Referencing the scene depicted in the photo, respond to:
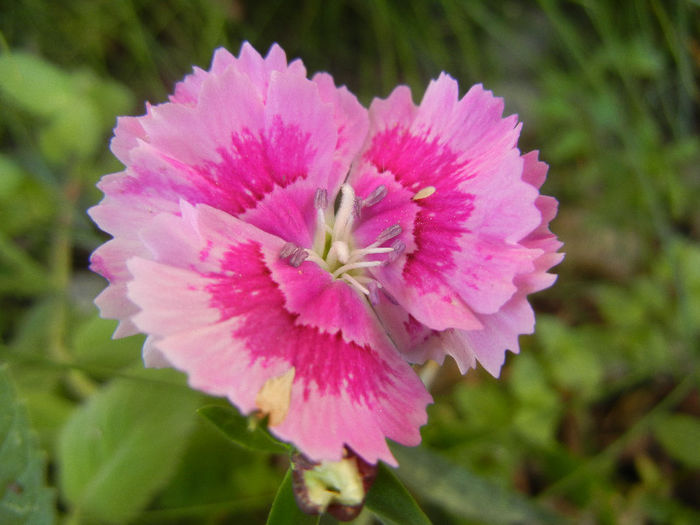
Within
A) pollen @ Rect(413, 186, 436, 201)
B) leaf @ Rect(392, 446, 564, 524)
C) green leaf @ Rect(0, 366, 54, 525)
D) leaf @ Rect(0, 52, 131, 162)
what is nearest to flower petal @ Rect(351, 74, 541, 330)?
pollen @ Rect(413, 186, 436, 201)

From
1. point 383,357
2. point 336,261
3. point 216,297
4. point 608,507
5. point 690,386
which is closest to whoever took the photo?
point 216,297

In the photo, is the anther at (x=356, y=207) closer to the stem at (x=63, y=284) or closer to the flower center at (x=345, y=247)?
the flower center at (x=345, y=247)

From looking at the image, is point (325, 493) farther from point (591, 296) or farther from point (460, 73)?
point (460, 73)

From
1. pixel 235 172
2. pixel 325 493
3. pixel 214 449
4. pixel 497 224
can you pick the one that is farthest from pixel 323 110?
pixel 214 449

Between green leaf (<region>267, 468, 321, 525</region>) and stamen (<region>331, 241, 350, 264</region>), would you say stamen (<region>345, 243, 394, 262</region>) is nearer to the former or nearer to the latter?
stamen (<region>331, 241, 350, 264</region>)

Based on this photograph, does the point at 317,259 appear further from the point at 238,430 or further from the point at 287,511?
the point at 287,511

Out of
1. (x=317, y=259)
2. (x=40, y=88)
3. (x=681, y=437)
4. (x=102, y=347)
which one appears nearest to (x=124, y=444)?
(x=102, y=347)
